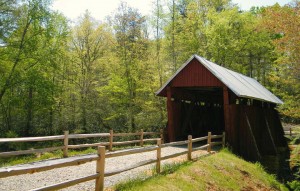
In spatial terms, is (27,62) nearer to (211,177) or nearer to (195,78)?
(195,78)

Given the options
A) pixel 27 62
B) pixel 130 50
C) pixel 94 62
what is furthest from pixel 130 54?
pixel 27 62

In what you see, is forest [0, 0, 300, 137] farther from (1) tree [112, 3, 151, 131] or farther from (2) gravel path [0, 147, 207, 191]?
(2) gravel path [0, 147, 207, 191]

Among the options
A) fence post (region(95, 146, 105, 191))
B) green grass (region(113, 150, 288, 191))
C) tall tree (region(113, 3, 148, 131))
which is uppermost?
tall tree (region(113, 3, 148, 131))

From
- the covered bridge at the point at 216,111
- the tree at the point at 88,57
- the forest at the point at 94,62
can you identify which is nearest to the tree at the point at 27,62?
the forest at the point at 94,62

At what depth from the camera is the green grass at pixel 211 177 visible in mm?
7617

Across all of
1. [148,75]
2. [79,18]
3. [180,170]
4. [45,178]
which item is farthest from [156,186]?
[79,18]

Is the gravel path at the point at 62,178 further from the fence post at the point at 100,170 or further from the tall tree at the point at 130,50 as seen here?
the tall tree at the point at 130,50

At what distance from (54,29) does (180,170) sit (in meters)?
20.8

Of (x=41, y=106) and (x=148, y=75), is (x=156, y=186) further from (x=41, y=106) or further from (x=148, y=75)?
(x=41, y=106)

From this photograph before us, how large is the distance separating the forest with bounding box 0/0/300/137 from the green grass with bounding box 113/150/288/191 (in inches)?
477

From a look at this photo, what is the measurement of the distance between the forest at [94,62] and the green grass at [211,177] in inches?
477

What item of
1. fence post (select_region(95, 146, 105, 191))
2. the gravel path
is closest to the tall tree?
the gravel path

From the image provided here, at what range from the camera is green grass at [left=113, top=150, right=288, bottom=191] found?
7.62 m

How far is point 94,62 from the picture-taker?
2827 centimetres
